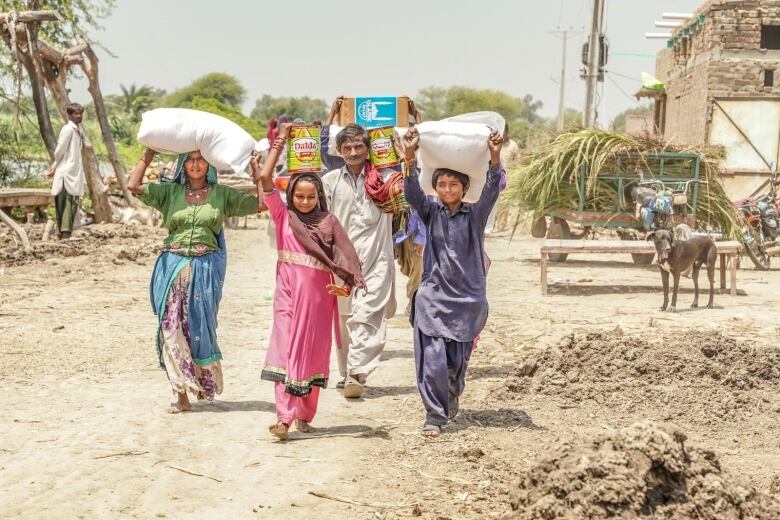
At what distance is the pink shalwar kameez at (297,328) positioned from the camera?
5.65 m

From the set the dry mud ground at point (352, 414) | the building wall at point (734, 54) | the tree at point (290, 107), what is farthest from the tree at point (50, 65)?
the tree at point (290, 107)

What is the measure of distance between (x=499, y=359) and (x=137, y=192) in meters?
3.43

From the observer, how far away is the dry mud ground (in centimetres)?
463

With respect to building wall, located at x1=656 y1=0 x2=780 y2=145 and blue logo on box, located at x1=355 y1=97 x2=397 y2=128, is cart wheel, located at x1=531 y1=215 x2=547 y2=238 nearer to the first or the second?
building wall, located at x1=656 y1=0 x2=780 y2=145

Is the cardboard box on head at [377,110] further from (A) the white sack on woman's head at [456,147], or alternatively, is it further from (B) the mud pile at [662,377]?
(B) the mud pile at [662,377]

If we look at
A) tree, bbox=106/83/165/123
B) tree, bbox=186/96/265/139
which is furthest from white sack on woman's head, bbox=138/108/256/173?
tree, bbox=106/83/165/123

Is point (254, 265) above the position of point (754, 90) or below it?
below

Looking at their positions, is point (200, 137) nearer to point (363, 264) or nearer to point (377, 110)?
point (363, 264)

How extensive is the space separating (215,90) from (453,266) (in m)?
85.0

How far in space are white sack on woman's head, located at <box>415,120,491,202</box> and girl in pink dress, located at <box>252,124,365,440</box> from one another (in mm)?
647

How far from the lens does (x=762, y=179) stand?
72.7 feet

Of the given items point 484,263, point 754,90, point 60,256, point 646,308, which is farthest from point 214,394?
point 754,90

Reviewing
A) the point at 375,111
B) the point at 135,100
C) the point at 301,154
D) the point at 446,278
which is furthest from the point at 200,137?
the point at 135,100

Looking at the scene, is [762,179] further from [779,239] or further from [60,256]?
[60,256]
